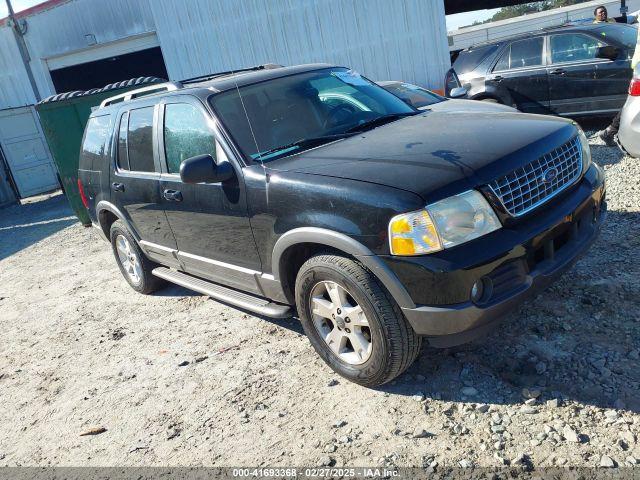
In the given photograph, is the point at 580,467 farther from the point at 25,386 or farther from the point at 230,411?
the point at 25,386

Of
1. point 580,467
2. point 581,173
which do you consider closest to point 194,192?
point 581,173

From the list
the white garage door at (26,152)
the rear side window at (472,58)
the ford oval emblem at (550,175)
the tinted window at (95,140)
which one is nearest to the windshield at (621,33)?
the rear side window at (472,58)

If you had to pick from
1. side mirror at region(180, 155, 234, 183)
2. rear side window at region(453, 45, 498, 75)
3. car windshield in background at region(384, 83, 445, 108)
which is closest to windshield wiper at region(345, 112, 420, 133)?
side mirror at region(180, 155, 234, 183)

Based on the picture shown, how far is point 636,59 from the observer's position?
18.3 feet

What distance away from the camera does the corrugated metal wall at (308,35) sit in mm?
14062

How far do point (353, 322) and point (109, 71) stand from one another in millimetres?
23948

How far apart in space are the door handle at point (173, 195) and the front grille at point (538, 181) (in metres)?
2.32

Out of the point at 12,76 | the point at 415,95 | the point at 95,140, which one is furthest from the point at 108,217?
the point at 12,76

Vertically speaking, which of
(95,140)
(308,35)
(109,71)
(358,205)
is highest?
(109,71)

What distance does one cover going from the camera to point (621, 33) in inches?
297

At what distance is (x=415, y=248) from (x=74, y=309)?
4263 millimetres

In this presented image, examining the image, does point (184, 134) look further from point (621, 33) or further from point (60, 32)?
point (60, 32)

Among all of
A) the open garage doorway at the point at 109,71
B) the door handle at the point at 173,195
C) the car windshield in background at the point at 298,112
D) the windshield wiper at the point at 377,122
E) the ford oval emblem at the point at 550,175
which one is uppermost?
the open garage doorway at the point at 109,71

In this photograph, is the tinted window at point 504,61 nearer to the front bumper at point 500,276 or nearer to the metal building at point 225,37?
the metal building at point 225,37
